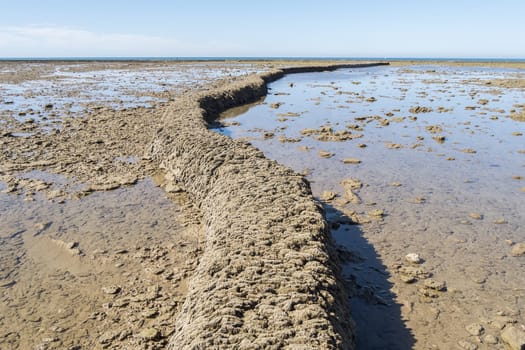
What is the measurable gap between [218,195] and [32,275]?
262 cm

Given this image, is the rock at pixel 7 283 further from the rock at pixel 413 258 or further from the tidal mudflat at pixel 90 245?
the rock at pixel 413 258

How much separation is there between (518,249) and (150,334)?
16.1 ft

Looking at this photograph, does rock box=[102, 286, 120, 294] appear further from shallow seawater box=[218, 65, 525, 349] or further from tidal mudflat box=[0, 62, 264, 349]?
shallow seawater box=[218, 65, 525, 349]

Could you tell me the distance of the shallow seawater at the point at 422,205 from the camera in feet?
13.6

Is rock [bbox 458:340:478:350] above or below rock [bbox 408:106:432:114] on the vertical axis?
below

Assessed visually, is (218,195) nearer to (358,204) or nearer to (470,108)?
(358,204)

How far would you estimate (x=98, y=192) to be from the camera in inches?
284

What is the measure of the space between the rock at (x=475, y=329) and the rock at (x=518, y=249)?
74.8 inches

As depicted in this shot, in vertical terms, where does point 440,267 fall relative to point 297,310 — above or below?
below

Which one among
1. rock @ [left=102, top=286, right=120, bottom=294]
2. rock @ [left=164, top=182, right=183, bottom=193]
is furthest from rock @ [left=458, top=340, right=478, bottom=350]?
rock @ [left=164, top=182, right=183, bottom=193]

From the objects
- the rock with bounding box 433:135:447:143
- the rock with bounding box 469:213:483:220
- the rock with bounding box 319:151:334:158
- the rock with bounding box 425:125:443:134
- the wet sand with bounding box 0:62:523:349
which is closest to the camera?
the wet sand with bounding box 0:62:523:349

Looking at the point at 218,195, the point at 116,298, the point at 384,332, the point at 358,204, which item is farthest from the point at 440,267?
the point at 116,298

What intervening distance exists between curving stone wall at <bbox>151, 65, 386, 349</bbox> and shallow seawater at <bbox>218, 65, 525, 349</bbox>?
79 centimetres

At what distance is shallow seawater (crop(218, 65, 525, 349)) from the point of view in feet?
13.6
